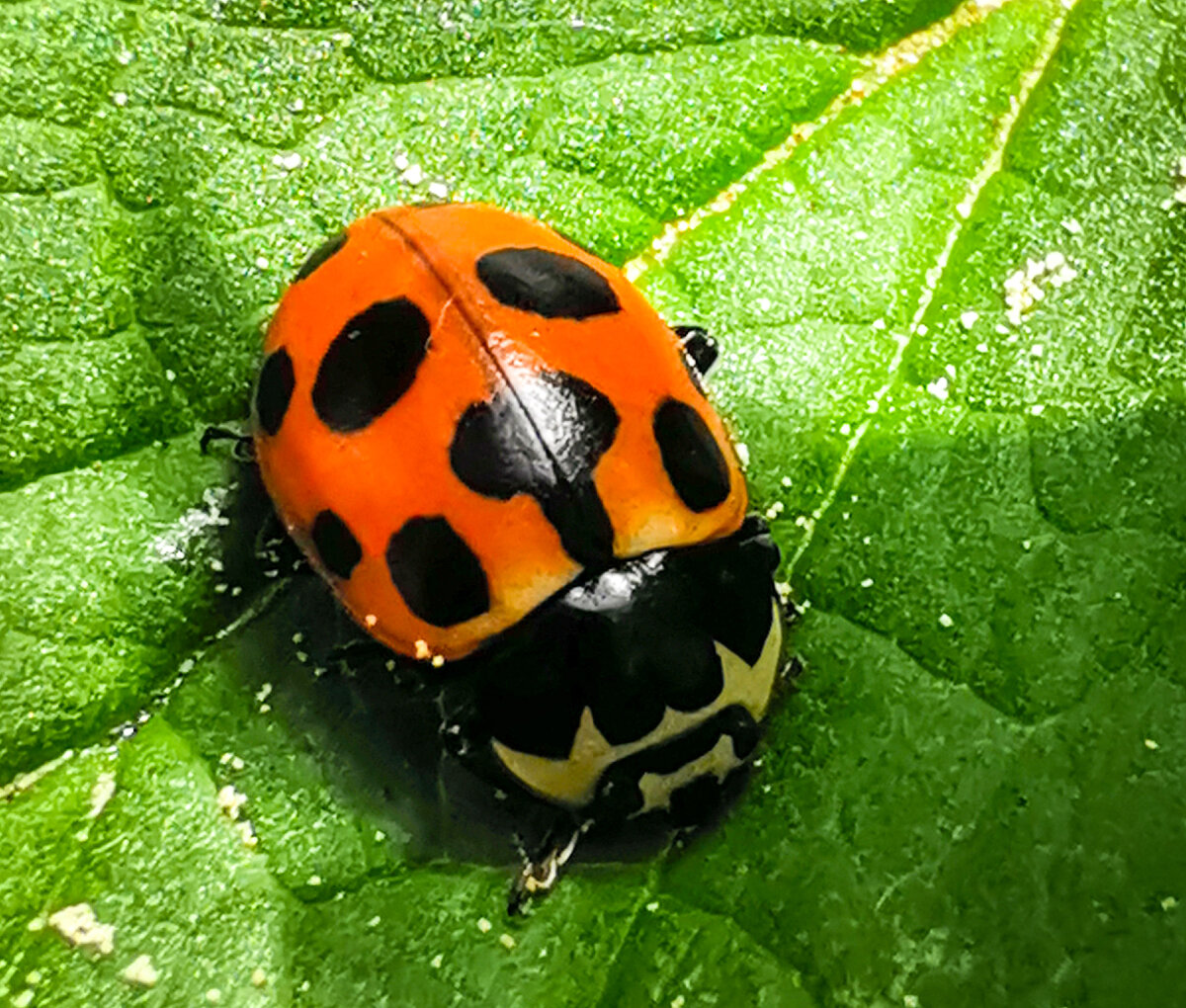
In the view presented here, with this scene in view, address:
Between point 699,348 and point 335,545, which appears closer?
point 335,545

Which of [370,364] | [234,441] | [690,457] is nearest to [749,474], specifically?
[690,457]

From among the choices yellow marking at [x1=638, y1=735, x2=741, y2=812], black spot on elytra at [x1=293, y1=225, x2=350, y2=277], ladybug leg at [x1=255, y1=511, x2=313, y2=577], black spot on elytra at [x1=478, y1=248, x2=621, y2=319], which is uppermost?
black spot on elytra at [x1=293, y1=225, x2=350, y2=277]

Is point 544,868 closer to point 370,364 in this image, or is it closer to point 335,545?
point 335,545

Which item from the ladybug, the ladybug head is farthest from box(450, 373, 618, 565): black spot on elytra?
the ladybug head

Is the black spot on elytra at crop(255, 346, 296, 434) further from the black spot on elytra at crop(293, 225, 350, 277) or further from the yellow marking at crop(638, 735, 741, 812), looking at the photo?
the yellow marking at crop(638, 735, 741, 812)

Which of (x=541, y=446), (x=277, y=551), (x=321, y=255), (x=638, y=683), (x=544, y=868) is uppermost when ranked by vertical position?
(x=321, y=255)

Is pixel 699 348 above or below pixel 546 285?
below

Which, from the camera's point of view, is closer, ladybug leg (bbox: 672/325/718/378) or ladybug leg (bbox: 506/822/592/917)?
ladybug leg (bbox: 506/822/592/917)
